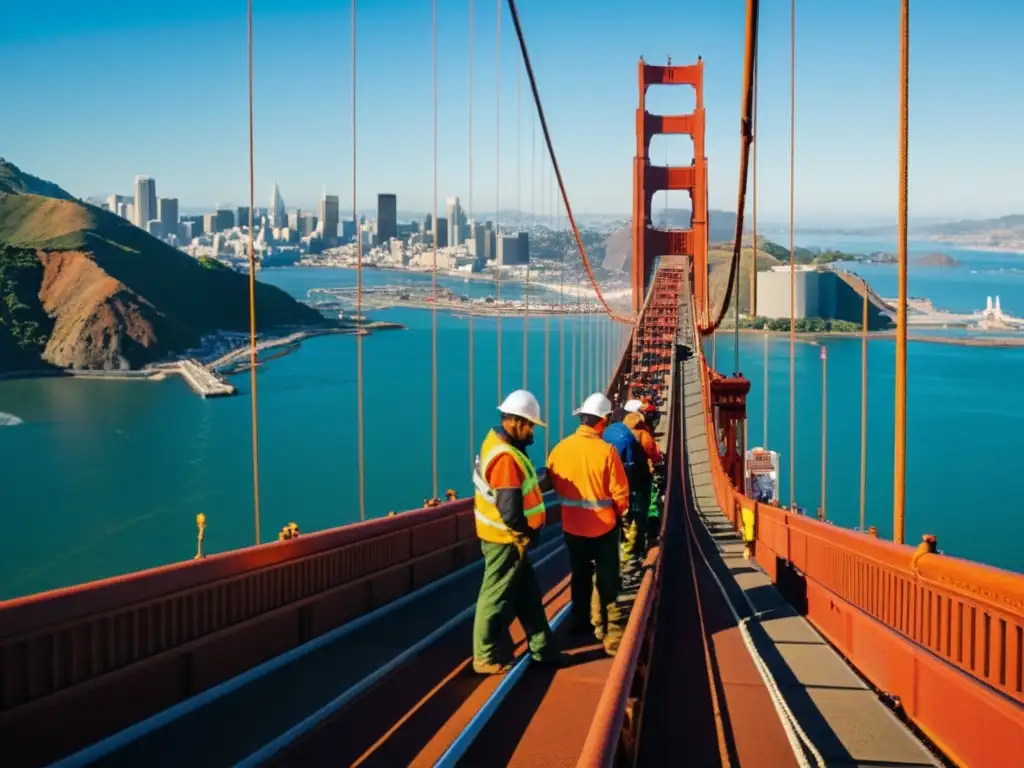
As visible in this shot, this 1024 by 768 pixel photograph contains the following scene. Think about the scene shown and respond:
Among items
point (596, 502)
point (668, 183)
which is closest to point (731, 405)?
point (596, 502)

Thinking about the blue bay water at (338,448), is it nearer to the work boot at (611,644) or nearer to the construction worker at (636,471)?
the construction worker at (636,471)

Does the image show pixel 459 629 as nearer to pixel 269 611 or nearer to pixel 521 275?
pixel 269 611

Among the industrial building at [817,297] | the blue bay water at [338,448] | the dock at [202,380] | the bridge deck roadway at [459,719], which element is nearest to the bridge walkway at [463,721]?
the bridge deck roadway at [459,719]

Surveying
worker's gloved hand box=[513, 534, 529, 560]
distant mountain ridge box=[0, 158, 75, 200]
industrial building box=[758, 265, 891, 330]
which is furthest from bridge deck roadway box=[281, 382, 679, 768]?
distant mountain ridge box=[0, 158, 75, 200]

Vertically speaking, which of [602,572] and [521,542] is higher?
[521,542]

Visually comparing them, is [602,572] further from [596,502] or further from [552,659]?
[552,659]
